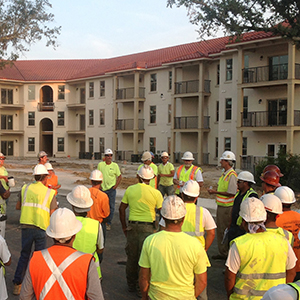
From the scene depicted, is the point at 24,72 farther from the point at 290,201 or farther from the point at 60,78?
the point at 290,201

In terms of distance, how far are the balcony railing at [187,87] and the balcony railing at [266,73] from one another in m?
6.62

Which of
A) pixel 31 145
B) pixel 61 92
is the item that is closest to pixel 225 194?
pixel 61 92

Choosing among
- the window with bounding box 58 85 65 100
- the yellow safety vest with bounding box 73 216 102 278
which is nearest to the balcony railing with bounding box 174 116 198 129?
the window with bounding box 58 85 65 100

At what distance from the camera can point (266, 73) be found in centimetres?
2820

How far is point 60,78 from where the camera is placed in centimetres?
5016

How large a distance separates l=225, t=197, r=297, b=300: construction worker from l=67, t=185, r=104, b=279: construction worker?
151 cm

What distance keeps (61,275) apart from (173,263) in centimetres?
98

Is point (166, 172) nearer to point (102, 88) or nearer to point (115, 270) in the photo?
point (115, 270)

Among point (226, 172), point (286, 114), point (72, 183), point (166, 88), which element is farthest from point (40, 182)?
point (166, 88)

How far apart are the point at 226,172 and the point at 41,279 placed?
4959 mm

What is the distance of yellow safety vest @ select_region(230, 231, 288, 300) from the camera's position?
3525 mm

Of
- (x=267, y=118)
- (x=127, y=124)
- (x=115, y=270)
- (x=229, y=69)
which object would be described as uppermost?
(x=229, y=69)

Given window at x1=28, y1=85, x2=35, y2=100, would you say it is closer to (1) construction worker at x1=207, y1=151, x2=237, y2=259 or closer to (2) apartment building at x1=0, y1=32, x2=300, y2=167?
(2) apartment building at x1=0, y1=32, x2=300, y2=167

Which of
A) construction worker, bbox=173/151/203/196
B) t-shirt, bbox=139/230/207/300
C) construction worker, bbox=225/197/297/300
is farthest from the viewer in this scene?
construction worker, bbox=173/151/203/196
